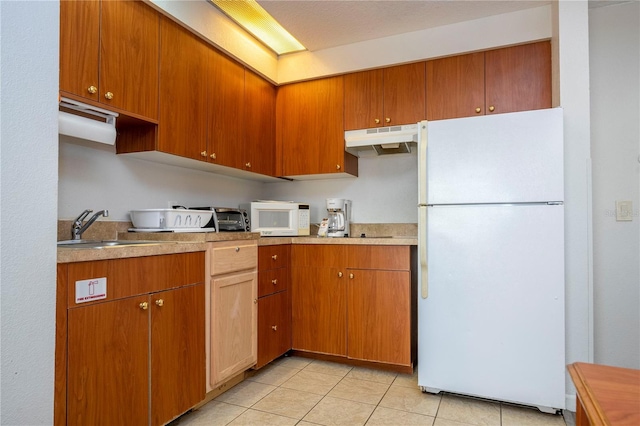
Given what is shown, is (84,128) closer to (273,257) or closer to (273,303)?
(273,257)

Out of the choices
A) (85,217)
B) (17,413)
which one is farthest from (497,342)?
(85,217)

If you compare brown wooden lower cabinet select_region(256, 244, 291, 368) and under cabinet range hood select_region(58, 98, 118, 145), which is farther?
brown wooden lower cabinet select_region(256, 244, 291, 368)

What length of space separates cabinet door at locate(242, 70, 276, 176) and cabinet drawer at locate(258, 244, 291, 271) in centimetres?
68

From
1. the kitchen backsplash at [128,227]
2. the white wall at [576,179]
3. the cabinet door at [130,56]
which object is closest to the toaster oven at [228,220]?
the kitchen backsplash at [128,227]

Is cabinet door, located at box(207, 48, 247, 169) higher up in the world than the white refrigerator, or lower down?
higher up

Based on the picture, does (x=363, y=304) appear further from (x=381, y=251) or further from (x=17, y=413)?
(x=17, y=413)

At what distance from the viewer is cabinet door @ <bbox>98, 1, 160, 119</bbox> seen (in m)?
1.78

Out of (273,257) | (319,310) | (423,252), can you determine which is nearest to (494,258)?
(423,252)

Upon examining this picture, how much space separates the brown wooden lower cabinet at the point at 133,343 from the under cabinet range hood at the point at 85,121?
66cm

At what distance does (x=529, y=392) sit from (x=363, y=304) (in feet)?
3.47

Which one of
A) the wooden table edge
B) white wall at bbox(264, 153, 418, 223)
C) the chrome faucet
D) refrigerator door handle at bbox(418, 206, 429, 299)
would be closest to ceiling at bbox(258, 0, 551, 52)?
white wall at bbox(264, 153, 418, 223)

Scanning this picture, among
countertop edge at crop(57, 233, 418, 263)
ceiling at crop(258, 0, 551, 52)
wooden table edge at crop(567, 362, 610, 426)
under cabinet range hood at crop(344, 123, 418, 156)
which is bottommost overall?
wooden table edge at crop(567, 362, 610, 426)

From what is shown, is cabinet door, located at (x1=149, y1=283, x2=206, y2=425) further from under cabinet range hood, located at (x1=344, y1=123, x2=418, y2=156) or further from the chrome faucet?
under cabinet range hood, located at (x1=344, y1=123, x2=418, y2=156)

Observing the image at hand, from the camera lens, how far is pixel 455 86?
2.68 meters
